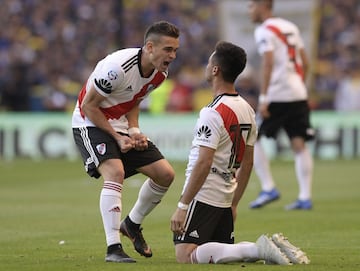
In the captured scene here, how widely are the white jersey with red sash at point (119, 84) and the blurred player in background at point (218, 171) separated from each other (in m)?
0.90

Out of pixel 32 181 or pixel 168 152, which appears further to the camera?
pixel 168 152

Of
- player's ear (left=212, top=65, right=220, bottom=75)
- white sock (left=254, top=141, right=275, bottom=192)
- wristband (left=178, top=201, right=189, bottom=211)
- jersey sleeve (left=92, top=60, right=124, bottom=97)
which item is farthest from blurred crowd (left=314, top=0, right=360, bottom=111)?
wristband (left=178, top=201, right=189, bottom=211)

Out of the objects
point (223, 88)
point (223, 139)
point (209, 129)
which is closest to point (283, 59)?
point (223, 88)

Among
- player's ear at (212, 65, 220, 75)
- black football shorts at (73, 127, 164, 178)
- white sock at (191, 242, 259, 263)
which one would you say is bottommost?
white sock at (191, 242, 259, 263)

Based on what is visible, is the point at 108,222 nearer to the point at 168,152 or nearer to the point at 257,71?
the point at 168,152

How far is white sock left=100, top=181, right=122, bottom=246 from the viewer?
8.87 meters

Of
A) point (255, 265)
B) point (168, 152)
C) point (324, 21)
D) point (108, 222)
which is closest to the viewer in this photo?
point (255, 265)

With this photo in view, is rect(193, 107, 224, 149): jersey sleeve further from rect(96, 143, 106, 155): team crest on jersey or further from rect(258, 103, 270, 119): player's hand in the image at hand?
rect(258, 103, 270, 119): player's hand

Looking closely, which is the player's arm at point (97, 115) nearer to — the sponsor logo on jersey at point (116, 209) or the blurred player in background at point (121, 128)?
the blurred player in background at point (121, 128)

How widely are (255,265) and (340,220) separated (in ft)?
14.5

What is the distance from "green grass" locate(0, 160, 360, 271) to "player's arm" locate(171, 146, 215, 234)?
34 centimetres

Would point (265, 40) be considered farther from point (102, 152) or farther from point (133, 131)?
point (102, 152)

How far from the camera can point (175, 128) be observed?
24.8 metres

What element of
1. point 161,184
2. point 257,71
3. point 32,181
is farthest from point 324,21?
point 161,184
